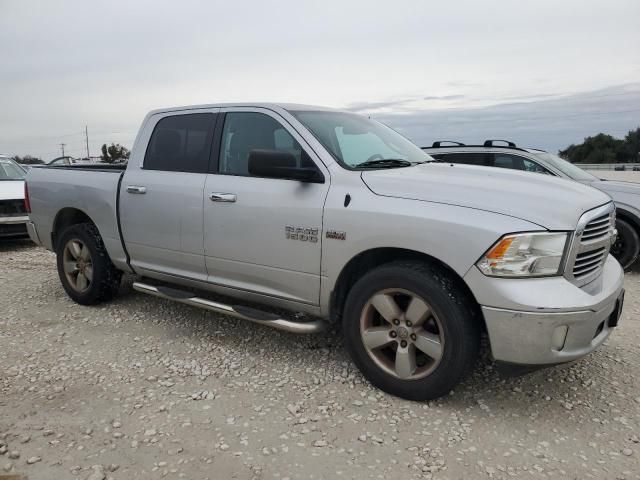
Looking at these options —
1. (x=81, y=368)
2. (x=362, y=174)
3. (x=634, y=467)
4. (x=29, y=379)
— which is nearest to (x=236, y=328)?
(x=81, y=368)

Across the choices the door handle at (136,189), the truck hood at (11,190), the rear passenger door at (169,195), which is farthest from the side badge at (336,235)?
the truck hood at (11,190)

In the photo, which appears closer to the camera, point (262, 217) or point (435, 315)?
point (435, 315)

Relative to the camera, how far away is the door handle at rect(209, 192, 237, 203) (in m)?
3.84

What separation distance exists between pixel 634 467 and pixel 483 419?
768 mm

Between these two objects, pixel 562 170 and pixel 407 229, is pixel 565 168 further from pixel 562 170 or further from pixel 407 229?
pixel 407 229

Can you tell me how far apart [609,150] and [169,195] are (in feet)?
188

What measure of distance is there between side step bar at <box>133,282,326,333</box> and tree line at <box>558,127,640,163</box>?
51.1m

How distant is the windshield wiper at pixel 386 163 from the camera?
365 centimetres

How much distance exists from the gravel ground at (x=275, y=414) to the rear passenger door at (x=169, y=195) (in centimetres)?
68

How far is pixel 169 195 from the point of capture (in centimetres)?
424

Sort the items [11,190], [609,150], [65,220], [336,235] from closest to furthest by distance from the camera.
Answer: [336,235]
[65,220]
[11,190]
[609,150]

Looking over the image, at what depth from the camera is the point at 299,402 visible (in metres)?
3.28

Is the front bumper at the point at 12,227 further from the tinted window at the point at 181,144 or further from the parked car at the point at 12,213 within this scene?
the tinted window at the point at 181,144

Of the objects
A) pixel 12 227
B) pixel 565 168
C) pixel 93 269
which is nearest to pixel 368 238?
pixel 93 269
